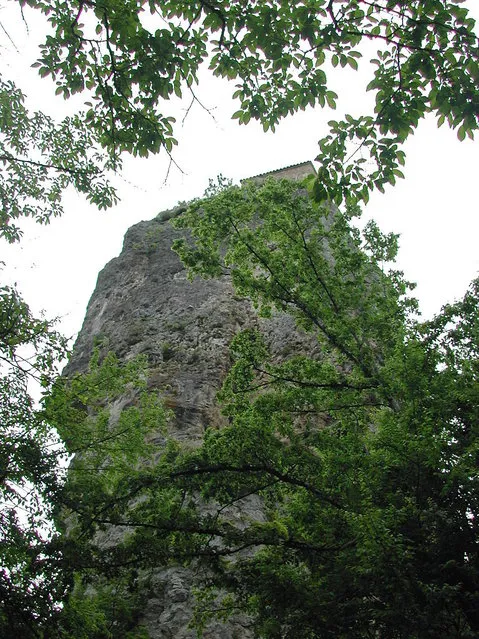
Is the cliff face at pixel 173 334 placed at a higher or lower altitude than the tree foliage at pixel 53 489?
higher

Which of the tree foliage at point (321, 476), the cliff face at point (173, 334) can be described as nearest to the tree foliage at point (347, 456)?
the tree foliage at point (321, 476)

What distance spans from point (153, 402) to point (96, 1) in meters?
4.50

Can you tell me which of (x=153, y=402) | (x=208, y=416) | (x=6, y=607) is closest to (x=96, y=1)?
(x=153, y=402)

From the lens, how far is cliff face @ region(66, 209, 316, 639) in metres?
7.11

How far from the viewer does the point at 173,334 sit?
13859 millimetres

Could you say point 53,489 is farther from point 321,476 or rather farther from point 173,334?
point 173,334

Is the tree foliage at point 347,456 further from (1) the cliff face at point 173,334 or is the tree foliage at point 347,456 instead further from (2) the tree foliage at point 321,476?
(1) the cliff face at point 173,334

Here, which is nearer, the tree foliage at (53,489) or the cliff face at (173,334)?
the tree foliage at (53,489)

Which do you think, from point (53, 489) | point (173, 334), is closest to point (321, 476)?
point (53, 489)

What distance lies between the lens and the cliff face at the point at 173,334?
7113 millimetres

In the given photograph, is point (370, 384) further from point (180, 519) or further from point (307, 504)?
point (180, 519)

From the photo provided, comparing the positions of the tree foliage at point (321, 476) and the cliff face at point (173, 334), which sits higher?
the cliff face at point (173, 334)

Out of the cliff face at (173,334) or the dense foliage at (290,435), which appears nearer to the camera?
the dense foliage at (290,435)

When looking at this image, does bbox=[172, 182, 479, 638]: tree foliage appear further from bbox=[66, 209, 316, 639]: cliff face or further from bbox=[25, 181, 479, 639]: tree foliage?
bbox=[66, 209, 316, 639]: cliff face
